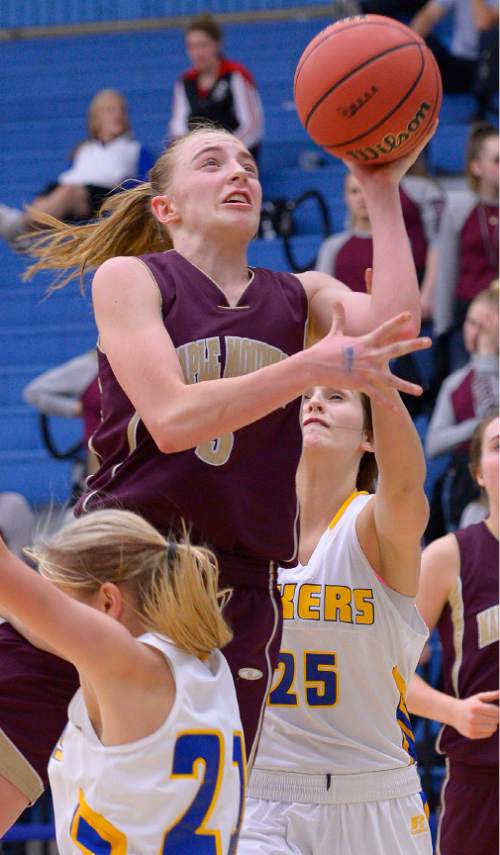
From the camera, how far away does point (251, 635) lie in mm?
3016

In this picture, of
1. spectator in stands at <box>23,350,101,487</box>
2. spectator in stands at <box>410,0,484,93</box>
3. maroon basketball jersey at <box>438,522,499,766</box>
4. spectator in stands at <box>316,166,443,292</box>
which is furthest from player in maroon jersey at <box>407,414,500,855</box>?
spectator in stands at <box>410,0,484,93</box>

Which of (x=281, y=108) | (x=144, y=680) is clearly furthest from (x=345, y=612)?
(x=281, y=108)

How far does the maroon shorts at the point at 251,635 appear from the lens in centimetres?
300

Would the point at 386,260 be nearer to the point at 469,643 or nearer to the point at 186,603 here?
the point at 186,603

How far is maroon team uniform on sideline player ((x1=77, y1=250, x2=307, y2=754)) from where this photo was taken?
2.96 metres

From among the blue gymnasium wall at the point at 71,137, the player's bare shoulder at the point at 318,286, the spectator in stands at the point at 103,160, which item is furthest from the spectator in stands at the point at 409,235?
the player's bare shoulder at the point at 318,286

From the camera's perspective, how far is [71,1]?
555 inches

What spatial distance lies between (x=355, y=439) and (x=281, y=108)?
8.69 m

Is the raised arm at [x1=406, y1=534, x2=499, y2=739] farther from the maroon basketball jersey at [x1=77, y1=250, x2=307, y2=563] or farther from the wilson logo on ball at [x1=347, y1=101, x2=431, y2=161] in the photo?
the wilson logo on ball at [x1=347, y1=101, x2=431, y2=161]

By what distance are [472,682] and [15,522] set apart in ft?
9.68

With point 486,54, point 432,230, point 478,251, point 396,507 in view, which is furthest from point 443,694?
point 486,54

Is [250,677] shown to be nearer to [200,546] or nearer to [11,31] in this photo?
[200,546]

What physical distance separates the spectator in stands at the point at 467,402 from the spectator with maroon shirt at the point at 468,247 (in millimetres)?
811

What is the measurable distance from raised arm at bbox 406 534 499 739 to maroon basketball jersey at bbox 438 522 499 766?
4cm
